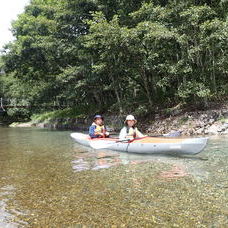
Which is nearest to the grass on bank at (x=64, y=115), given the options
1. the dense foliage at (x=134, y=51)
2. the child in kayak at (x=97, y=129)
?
the dense foliage at (x=134, y=51)

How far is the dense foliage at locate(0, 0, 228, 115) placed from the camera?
53.8 feet

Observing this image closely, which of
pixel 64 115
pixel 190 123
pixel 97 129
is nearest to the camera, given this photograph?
pixel 97 129

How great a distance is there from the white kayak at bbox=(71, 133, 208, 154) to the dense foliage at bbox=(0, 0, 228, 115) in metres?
6.99

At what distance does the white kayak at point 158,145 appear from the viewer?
8.63m

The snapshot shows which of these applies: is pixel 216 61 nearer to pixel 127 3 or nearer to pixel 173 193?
pixel 127 3

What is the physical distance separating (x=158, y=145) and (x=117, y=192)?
3.86 meters

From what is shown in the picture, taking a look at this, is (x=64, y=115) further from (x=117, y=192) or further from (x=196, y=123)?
(x=117, y=192)

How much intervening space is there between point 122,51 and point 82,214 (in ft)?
48.2

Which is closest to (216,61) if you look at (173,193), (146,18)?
(146,18)

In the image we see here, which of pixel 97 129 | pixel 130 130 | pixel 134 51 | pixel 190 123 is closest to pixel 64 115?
pixel 134 51

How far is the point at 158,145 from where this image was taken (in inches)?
364

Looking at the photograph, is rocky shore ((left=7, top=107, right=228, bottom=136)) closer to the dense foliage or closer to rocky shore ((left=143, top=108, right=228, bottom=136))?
rocky shore ((left=143, top=108, right=228, bottom=136))

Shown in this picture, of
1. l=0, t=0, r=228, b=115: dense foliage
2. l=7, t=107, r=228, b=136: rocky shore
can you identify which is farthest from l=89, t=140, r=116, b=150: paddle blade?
l=0, t=0, r=228, b=115: dense foliage

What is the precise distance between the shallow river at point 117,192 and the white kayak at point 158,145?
0.87 feet
